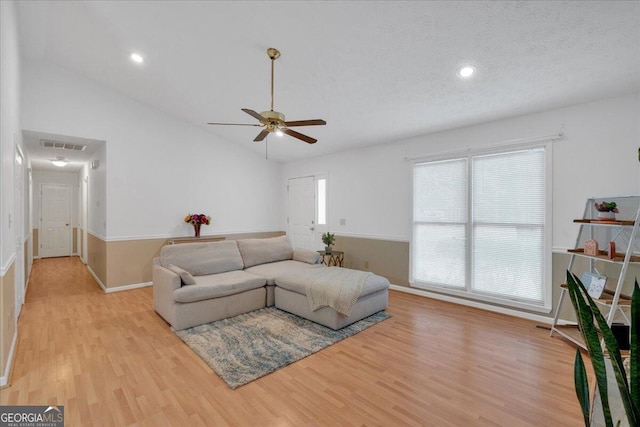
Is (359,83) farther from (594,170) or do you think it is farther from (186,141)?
(186,141)

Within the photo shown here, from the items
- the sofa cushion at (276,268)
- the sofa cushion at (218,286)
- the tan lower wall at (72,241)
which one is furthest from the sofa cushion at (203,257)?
the tan lower wall at (72,241)

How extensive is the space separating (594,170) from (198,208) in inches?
237

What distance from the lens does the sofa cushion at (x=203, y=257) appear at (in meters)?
3.82

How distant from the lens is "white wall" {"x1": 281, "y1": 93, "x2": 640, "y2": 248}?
3.04 m

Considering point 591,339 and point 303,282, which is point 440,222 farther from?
point 591,339

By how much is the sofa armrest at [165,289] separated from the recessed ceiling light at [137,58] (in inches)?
107

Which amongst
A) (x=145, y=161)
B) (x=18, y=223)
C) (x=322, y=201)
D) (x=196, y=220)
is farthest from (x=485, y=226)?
(x=18, y=223)

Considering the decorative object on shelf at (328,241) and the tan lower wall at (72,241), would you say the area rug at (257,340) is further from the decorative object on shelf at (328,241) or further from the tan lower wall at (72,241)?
the tan lower wall at (72,241)

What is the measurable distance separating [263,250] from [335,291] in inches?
72.4

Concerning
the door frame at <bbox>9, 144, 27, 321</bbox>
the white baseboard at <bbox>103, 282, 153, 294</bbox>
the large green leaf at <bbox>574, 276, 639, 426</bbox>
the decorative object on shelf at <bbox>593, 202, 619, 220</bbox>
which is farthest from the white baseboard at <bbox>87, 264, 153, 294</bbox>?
the decorative object on shelf at <bbox>593, 202, 619, 220</bbox>

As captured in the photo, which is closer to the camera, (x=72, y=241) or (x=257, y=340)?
(x=257, y=340)

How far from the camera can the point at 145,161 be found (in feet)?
16.6

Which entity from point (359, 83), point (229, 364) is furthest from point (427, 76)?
point (229, 364)

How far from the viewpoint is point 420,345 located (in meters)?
2.92
